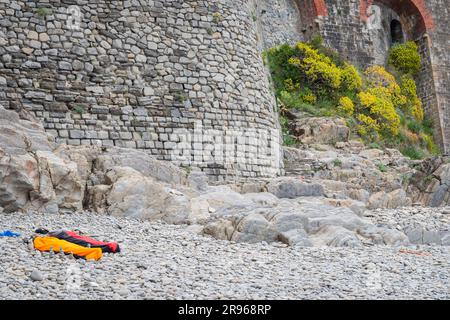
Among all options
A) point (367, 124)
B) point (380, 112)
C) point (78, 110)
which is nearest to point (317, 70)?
point (367, 124)

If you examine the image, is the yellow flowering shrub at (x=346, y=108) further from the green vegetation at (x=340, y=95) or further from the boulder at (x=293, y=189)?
the boulder at (x=293, y=189)

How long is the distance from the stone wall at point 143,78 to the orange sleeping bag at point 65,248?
551 centimetres

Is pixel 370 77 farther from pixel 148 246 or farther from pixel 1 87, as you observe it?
pixel 148 246

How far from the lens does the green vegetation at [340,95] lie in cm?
1962

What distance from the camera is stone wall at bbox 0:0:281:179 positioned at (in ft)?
41.8

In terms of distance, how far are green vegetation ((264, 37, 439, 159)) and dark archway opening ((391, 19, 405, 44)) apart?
3714mm

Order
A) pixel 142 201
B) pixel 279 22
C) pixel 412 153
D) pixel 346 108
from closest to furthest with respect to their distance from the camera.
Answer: pixel 142 201, pixel 346 108, pixel 412 153, pixel 279 22

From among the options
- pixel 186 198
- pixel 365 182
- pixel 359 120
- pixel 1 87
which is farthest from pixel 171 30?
pixel 359 120

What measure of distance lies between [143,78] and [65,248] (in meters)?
6.84

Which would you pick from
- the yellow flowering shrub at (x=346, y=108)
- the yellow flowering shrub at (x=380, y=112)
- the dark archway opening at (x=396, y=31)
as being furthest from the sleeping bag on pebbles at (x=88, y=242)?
the dark archway opening at (x=396, y=31)

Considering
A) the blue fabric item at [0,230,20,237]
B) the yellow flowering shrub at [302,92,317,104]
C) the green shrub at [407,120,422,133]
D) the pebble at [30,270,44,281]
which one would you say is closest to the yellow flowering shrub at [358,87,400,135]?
the green shrub at [407,120,422,133]

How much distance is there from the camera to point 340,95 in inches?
797

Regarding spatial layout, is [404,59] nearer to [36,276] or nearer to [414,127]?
[414,127]

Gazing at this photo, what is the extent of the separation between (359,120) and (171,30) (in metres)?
8.29
